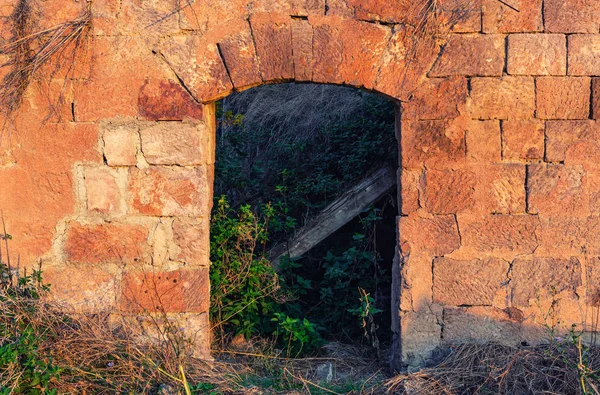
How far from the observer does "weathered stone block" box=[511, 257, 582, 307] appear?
420 centimetres

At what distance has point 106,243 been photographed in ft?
14.1

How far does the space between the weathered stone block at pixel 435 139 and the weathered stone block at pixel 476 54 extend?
1.30 ft

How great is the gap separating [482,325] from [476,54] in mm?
1797

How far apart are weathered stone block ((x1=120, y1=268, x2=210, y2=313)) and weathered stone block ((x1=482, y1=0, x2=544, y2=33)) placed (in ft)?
8.53

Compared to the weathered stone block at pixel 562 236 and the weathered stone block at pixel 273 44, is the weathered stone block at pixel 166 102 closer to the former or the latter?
the weathered stone block at pixel 273 44

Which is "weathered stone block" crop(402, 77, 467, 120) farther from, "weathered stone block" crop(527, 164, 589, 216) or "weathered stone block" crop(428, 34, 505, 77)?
"weathered stone block" crop(527, 164, 589, 216)

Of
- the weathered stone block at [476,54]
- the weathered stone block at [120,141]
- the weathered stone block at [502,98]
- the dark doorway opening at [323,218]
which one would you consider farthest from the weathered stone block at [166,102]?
the weathered stone block at [502,98]

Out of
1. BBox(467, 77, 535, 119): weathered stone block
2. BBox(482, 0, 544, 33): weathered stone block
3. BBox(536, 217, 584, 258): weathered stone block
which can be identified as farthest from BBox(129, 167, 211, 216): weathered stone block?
BBox(536, 217, 584, 258): weathered stone block

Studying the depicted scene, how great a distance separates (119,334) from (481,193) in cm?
258

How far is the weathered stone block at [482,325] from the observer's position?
421 cm

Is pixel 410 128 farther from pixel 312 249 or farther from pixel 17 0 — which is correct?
pixel 17 0

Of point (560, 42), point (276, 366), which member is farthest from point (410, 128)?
point (276, 366)

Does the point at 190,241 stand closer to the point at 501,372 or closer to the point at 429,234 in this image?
the point at 429,234

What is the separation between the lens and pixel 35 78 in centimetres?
427
